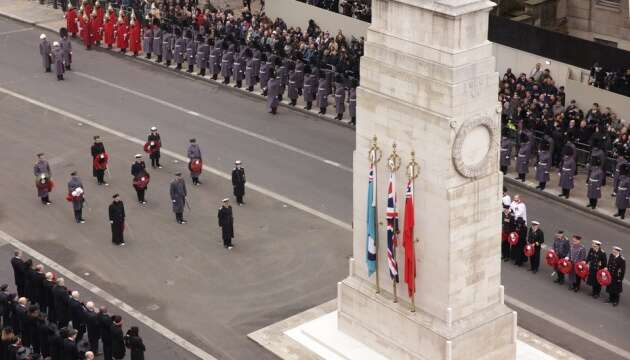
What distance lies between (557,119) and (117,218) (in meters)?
12.8

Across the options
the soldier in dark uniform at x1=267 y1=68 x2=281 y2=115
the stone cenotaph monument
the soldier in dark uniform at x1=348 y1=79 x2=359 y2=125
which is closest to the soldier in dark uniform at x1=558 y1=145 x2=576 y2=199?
the soldier in dark uniform at x1=348 y1=79 x2=359 y2=125

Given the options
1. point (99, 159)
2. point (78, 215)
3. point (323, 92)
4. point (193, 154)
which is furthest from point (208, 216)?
point (323, 92)

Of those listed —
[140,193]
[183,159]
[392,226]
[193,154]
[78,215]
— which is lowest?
[183,159]

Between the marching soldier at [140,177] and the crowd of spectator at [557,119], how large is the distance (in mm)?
10184

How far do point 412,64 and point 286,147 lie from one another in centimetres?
1586

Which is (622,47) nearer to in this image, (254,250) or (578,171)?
(578,171)

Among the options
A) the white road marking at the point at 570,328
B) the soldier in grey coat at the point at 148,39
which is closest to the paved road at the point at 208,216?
the white road marking at the point at 570,328

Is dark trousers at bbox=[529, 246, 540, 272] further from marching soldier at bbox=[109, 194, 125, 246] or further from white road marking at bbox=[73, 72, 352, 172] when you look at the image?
marching soldier at bbox=[109, 194, 125, 246]

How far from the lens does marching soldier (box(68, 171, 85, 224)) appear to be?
133 ft

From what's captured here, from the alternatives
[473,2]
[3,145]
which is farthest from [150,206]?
[473,2]

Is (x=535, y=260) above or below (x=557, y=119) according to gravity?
below

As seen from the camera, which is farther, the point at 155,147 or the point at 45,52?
the point at 45,52

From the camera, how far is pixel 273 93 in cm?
4897

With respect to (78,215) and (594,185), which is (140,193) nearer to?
(78,215)
